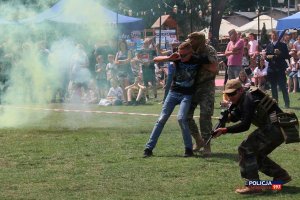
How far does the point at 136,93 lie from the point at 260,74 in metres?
4.12

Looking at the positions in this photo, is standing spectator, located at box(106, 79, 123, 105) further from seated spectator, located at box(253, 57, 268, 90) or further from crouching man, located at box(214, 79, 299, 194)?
crouching man, located at box(214, 79, 299, 194)

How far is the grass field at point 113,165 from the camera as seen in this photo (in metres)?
8.02

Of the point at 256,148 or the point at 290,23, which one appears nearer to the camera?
the point at 256,148

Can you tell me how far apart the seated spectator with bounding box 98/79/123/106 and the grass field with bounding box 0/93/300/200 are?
5735 mm

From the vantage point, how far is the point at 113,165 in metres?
9.68

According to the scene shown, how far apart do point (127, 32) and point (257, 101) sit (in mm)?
16624

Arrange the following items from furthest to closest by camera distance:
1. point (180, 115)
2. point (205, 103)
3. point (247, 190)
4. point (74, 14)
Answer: point (74, 14) < point (205, 103) < point (180, 115) < point (247, 190)

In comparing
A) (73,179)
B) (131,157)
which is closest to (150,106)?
(131,157)

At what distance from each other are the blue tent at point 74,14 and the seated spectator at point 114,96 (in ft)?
7.86

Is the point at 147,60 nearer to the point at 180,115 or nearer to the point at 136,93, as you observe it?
the point at 136,93

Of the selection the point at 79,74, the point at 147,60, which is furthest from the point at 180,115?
the point at 147,60

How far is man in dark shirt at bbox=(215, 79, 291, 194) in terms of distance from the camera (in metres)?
7.80

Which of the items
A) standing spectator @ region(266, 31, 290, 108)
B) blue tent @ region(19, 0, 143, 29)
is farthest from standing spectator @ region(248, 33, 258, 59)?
blue tent @ region(19, 0, 143, 29)

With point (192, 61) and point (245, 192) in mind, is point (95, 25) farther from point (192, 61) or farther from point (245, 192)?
point (245, 192)
